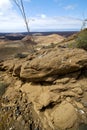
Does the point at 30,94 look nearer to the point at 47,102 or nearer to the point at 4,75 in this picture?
the point at 47,102

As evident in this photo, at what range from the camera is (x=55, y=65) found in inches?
275

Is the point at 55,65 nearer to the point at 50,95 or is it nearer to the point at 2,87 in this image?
the point at 50,95

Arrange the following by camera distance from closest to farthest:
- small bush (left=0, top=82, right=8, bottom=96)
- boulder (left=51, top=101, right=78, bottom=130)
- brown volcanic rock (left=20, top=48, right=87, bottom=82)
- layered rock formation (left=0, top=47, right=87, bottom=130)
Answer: boulder (left=51, top=101, right=78, bottom=130)
layered rock formation (left=0, top=47, right=87, bottom=130)
brown volcanic rock (left=20, top=48, right=87, bottom=82)
small bush (left=0, top=82, right=8, bottom=96)

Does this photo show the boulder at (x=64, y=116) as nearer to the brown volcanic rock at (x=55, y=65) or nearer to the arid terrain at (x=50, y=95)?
the arid terrain at (x=50, y=95)

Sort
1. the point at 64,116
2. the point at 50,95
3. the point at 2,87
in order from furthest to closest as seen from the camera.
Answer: the point at 2,87, the point at 50,95, the point at 64,116

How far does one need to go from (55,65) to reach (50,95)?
99 cm

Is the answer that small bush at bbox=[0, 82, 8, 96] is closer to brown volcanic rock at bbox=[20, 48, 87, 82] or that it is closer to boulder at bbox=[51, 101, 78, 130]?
brown volcanic rock at bbox=[20, 48, 87, 82]

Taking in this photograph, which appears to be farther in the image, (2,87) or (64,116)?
(2,87)

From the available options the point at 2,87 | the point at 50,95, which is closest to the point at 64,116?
the point at 50,95

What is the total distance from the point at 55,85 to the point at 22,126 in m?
1.67

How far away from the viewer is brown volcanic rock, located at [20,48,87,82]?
6.86m

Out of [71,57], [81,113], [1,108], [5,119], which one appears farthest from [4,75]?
[81,113]

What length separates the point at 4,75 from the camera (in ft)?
30.9

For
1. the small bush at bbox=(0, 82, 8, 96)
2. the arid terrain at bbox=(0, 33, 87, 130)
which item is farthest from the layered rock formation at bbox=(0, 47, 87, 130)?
the small bush at bbox=(0, 82, 8, 96)
